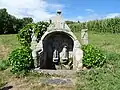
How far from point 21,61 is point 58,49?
188 centimetres

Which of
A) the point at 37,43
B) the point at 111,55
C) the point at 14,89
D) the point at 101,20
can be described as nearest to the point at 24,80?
the point at 14,89

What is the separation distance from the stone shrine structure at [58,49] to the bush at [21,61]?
212mm

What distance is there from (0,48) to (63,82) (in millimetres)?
11506

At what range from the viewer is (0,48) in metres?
19.0

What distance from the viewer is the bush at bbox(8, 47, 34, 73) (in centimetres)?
945

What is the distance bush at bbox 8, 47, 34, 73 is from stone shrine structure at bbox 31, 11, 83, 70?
212 millimetres

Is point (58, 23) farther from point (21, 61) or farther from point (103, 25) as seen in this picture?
point (103, 25)

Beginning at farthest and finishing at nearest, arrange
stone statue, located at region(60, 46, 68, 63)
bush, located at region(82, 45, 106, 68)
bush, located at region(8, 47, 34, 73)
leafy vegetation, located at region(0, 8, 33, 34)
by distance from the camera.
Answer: leafy vegetation, located at region(0, 8, 33, 34), stone statue, located at region(60, 46, 68, 63), bush, located at region(82, 45, 106, 68), bush, located at region(8, 47, 34, 73)

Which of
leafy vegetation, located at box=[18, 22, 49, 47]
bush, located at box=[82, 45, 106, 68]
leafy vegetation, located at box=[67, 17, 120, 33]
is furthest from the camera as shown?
leafy vegetation, located at box=[67, 17, 120, 33]

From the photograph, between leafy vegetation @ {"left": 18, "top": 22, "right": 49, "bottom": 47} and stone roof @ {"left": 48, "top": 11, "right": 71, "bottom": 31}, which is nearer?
stone roof @ {"left": 48, "top": 11, "right": 71, "bottom": 31}

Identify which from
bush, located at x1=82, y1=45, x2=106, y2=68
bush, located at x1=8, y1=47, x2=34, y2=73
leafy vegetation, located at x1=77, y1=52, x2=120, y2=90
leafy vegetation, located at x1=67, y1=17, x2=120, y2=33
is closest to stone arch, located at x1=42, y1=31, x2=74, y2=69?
bush, located at x1=82, y1=45, x2=106, y2=68

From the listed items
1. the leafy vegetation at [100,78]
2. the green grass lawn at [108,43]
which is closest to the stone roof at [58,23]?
the leafy vegetation at [100,78]

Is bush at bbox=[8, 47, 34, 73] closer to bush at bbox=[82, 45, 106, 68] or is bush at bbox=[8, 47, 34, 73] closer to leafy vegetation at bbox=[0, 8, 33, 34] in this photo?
bush at bbox=[82, 45, 106, 68]

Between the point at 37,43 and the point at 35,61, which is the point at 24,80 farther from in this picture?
the point at 37,43
